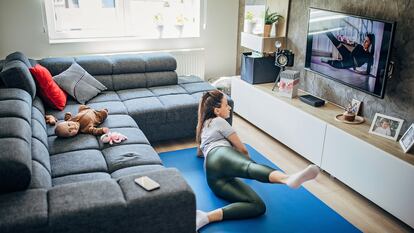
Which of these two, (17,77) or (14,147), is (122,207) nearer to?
(14,147)

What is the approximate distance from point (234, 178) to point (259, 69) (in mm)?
1785

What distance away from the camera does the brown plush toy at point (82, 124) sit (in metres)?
2.79

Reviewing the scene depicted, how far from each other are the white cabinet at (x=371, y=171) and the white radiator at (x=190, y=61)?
7.72 feet

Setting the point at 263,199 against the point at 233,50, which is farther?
the point at 233,50

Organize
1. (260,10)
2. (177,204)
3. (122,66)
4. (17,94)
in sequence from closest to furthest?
(177,204)
(17,94)
(122,66)
(260,10)

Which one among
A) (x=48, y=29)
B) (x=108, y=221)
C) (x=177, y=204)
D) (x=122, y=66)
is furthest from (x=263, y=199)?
(x=48, y=29)

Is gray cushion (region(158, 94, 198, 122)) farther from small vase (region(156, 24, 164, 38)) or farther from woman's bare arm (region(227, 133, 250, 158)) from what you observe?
small vase (region(156, 24, 164, 38))

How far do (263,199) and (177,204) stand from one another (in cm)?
107

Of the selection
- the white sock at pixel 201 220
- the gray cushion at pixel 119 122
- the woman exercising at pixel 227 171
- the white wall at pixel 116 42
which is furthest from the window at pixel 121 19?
the white sock at pixel 201 220

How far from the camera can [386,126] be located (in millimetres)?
2908

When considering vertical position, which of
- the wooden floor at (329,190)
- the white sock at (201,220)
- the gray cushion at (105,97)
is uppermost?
the gray cushion at (105,97)

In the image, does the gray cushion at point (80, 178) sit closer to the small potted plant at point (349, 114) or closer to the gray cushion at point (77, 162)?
the gray cushion at point (77, 162)

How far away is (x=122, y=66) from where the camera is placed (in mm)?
4016

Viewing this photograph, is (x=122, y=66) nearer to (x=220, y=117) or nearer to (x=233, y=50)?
(x=220, y=117)
